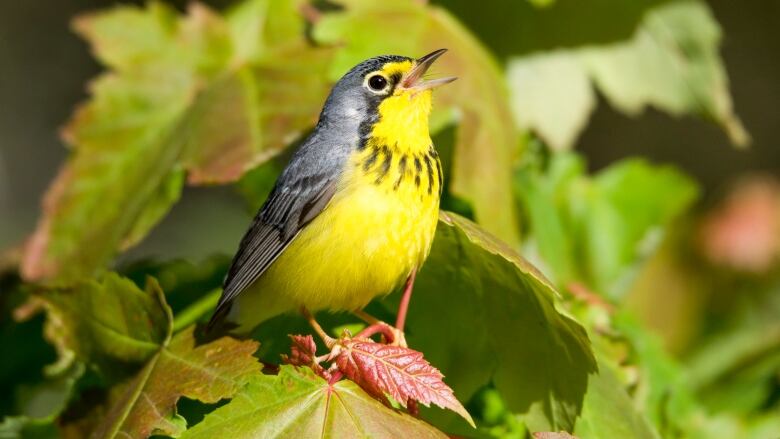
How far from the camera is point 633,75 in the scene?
6.29 ft

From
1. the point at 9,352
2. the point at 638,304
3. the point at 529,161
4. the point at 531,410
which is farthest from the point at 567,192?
the point at 9,352

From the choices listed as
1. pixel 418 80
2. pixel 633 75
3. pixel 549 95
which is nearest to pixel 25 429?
pixel 418 80

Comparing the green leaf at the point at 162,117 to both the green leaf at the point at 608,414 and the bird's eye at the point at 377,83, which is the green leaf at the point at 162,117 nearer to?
the bird's eye at the point at 377,83

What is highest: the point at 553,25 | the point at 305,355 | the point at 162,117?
the point at 553,25

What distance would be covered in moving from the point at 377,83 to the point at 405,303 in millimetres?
419

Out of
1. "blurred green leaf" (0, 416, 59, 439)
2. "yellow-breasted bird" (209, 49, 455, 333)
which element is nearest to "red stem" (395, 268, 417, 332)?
"yellow-breasted bird" (209, 49, 455, 333)

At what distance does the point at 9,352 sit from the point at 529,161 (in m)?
0.94

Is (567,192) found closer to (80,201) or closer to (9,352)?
(80,201)

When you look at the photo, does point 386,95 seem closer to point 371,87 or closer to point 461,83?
point 371,87

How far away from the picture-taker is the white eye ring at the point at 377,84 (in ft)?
4.93

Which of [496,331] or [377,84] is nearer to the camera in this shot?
[496,331]

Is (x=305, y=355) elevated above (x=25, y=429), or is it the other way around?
(x=305, y=355)

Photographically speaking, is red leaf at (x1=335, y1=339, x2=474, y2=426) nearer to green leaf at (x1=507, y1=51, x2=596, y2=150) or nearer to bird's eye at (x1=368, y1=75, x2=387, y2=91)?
bird's eye at (x1=368, y1=75, x2=387, y2=91)

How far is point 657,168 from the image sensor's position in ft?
6.89
